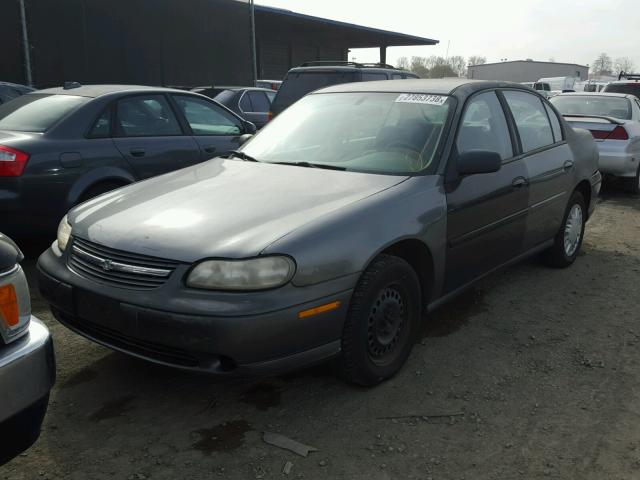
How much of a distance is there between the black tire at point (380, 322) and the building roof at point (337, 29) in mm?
23521

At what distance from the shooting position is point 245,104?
11641 mm

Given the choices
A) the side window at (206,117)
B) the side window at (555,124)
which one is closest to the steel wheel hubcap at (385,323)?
the side window at (555,124)

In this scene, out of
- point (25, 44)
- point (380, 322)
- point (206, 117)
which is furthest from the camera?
point (25, 44)

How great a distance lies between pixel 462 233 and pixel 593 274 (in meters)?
2.24

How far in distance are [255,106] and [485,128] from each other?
8265mm

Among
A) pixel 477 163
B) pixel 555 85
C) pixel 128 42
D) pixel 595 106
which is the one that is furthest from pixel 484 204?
pixel 555 85

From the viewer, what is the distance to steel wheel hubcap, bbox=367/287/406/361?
3.12 meters

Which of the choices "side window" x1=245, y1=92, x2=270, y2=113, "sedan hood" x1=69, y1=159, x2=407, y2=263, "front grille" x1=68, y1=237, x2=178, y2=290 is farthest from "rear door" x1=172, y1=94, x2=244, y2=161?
"side window" x1=245, y1=92, x2=270, y2=113

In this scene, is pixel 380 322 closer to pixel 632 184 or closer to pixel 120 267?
pixel 120 267

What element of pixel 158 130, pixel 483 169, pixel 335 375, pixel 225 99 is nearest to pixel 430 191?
pixel 483 169

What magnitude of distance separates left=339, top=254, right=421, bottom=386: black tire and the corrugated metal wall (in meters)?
12.9

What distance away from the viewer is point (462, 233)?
3686 mm

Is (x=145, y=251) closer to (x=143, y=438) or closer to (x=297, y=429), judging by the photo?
(x=143, y=438)

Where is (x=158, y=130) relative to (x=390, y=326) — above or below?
above
